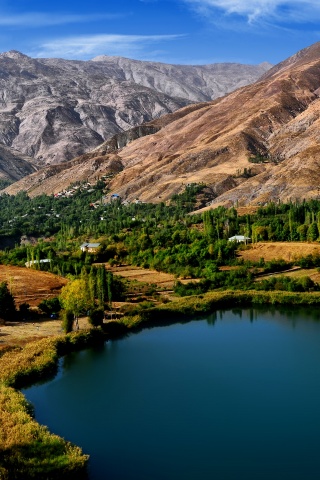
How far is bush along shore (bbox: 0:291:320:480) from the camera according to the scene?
96.7 feet

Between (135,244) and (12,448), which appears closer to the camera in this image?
(12,448)

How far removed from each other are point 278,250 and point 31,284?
40.0 meters

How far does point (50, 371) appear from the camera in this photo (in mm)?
46438

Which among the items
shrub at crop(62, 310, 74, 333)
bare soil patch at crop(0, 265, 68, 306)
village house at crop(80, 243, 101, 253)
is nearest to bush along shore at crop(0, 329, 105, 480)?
shrub at crop(62, 310, 74, 333)

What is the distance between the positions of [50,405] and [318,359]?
79.0 feet

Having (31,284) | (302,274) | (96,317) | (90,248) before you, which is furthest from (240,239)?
(96,317)

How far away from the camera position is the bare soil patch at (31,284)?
69812 millimetres

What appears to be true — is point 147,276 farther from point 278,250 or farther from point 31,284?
point 278,250

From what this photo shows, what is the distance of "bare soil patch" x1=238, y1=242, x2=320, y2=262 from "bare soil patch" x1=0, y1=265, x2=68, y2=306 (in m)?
31.2

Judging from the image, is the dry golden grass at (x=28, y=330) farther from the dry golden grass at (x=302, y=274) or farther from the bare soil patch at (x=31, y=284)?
the dry golden grass at (x=302, y=274)

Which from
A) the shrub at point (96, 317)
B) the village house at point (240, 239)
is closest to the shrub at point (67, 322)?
the shrub at point (96, 317)

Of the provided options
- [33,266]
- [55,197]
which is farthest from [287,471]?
[55,197]

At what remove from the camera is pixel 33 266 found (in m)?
88.9

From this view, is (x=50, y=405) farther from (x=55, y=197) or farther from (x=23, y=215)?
(x=55, y=197)
